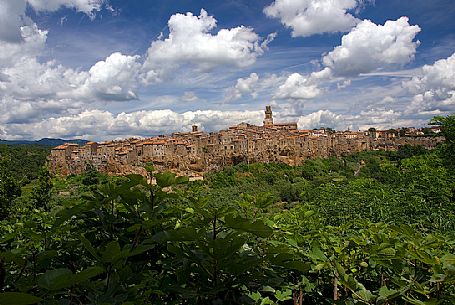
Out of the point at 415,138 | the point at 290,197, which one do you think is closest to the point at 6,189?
the point at 290,197

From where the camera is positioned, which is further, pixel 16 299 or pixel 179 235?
pixel 179 235

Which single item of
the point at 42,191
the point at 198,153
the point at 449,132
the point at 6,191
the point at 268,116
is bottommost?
the point at 42,191

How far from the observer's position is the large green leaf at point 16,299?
500 mm

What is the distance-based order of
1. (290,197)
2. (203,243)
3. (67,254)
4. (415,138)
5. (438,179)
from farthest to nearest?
(415,138) → (290,197) → (438,179) → (67,254) → (203,243)

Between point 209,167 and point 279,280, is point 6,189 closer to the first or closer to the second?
point 279,280

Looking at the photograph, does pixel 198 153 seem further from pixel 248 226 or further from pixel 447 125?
pixel 248 226

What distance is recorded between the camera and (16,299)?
51 centimetres

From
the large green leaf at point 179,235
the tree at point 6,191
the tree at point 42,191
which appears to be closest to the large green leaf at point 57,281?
the large green leaf at point 179,235

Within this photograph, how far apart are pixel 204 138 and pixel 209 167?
10483mm

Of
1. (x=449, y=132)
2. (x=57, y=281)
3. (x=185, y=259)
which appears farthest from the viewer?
(x=449, y=132)

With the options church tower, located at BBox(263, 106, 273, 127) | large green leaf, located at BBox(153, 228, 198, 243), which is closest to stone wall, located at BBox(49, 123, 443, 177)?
church tower, located at BBox(263, 106, 273, 127)

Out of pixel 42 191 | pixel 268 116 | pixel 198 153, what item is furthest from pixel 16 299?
pixel 268 116

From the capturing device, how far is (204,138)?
60.4 meters

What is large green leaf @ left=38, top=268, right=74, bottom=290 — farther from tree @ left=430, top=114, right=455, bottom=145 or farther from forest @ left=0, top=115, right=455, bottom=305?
tree @ left=430, top=114, right=455, bottom=145
